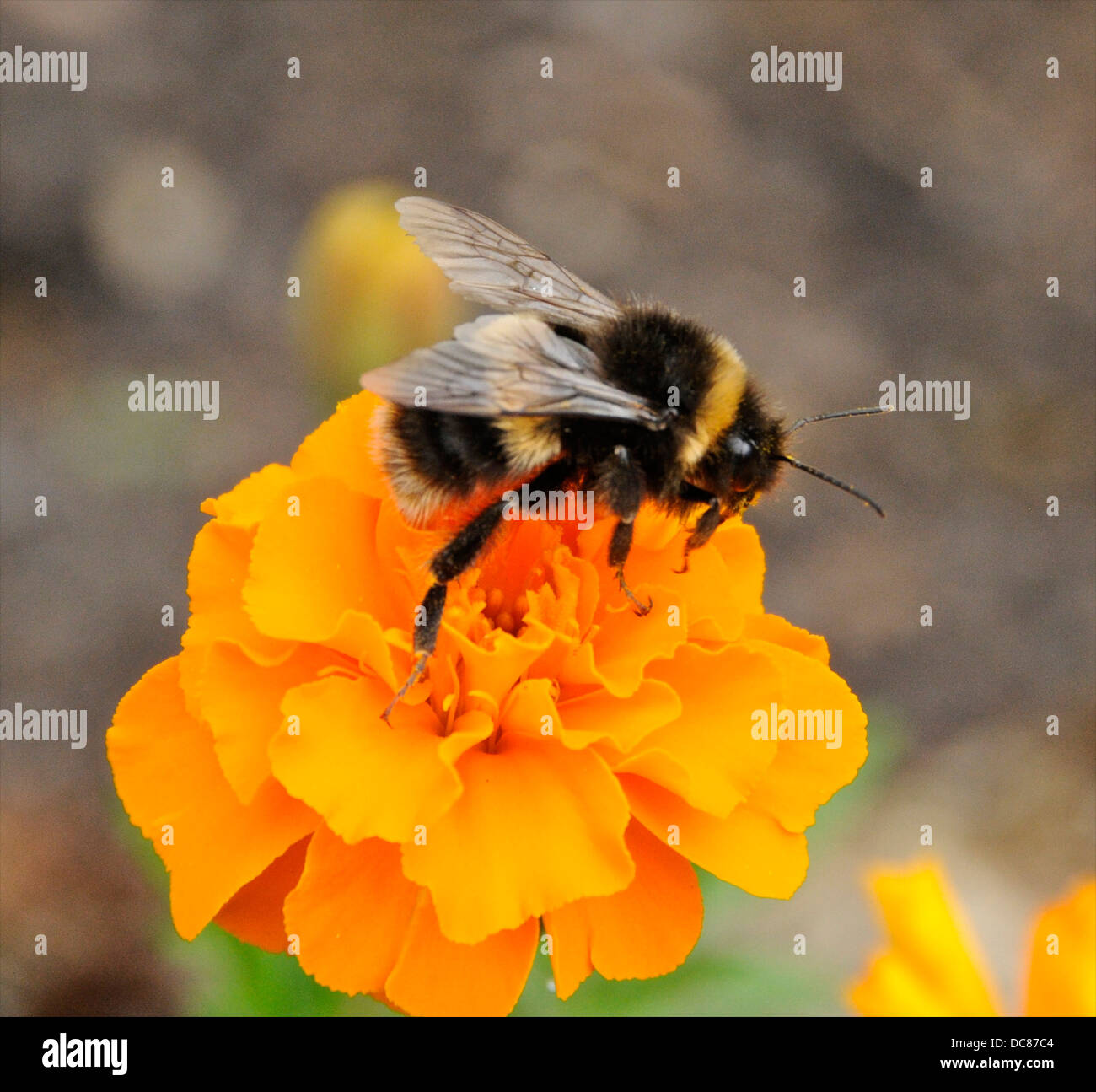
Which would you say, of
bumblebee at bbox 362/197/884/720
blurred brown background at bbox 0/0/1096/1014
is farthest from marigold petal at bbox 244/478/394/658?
blurred brown background at bbox 0/0/1096/1014

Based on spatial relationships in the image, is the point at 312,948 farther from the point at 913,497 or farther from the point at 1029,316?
the point at 1029,316

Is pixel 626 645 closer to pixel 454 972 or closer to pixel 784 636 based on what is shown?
pixel 784 636

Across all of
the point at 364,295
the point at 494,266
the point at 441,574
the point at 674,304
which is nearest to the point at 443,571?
the point at 441,574

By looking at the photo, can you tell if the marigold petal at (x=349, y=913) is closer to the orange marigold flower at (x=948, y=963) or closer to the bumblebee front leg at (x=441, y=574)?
the bumblebee front leg at (x=441, y=574)

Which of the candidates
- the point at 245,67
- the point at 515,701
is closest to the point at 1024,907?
the point at 515,701

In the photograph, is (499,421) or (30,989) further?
(30,989)

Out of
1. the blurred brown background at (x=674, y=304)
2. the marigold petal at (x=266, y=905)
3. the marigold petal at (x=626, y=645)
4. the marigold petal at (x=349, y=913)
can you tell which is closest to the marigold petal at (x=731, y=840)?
the marigold petal at (x=626, y=645)
